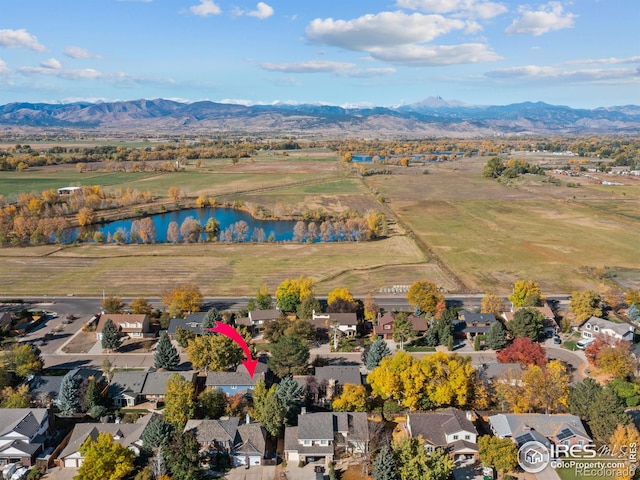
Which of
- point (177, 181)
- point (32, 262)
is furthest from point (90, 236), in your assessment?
point (177, 181)

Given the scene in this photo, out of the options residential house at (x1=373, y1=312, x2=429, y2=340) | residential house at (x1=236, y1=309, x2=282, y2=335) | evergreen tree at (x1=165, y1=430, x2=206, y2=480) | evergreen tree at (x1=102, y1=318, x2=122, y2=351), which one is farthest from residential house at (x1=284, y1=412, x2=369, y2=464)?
evergreen tree at (x1=102, y1=318, x2=122, y2=351)

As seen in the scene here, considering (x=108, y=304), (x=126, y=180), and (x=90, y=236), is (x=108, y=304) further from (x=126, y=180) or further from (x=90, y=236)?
(x=126, y=180)

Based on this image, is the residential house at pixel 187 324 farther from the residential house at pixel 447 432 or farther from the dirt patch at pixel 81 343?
the residential house at pixel 447 432

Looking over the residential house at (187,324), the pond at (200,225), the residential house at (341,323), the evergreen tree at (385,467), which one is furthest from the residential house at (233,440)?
the pond at (200,225)

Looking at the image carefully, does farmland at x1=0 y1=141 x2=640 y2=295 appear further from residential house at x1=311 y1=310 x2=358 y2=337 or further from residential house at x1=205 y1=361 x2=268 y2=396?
residential house at x1=205 y1=361 x2=268 y2=396

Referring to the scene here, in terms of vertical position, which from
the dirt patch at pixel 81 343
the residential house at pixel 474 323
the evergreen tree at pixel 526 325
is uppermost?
the evergreen tree at pixel 526 325
